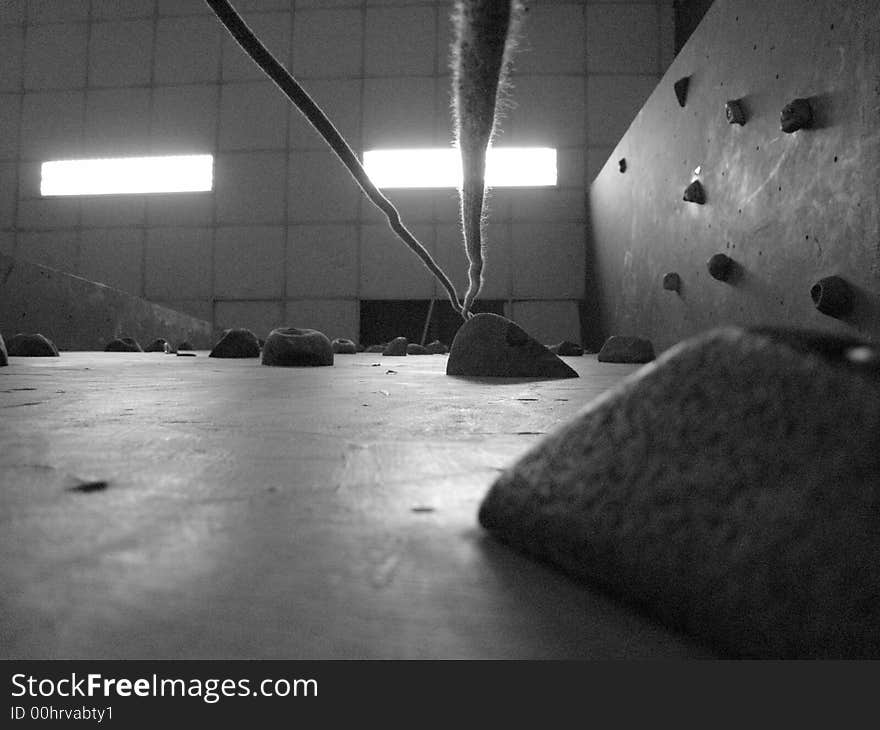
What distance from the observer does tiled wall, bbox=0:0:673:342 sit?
33.2 feet

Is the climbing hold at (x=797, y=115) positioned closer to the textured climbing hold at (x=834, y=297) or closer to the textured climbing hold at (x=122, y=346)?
the textured climbing hold at (x=834, y=297)

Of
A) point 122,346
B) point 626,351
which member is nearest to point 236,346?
point 122,346

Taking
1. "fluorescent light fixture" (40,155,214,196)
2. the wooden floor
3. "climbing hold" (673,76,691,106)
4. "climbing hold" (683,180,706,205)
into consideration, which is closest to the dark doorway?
"climbing hold" (673,76,691,106)

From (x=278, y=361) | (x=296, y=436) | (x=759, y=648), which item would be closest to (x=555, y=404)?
(x=296, y=436)

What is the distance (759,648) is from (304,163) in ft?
35.4

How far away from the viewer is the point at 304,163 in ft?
33.8

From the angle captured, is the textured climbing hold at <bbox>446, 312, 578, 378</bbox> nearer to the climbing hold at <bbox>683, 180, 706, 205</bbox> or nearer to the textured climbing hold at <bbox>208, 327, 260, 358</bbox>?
the climbing hold at <bbox>683, 180, 706, 205</bbox>

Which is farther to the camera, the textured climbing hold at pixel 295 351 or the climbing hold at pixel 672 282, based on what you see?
the climbing hold at pixel 672 282

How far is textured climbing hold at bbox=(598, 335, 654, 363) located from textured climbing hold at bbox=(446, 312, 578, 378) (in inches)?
102

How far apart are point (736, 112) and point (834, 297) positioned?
160 centimetres

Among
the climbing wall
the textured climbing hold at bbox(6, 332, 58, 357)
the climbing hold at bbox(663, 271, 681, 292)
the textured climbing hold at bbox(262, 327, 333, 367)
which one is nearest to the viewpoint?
the climbing wall

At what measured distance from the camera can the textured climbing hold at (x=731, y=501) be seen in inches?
15.1

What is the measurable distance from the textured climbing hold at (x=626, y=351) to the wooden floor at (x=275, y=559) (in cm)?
455

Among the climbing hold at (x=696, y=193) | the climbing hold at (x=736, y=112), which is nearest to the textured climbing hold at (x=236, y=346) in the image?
the climbing hold at (x=696, y=193)
